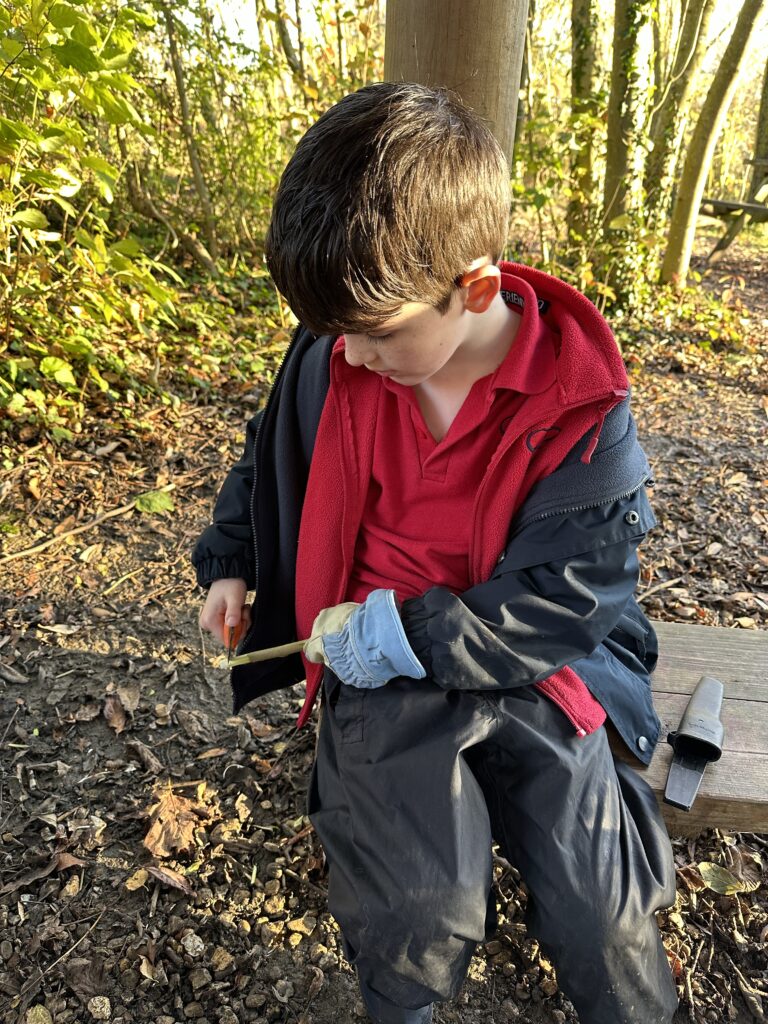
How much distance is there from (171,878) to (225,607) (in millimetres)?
779

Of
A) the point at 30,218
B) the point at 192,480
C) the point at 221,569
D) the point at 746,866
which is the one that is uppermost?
the point at 30,218

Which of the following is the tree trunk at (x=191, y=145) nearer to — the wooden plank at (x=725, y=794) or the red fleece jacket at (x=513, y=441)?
the red fleece jacket at (x=513, y=441)

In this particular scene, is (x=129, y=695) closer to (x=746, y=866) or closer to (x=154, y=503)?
(x=154, y=503)

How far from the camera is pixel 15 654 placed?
8.54 ft

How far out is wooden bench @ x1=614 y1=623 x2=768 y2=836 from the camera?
64.2 inches

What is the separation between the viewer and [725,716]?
5.93 feet

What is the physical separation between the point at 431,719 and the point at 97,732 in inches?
54.5

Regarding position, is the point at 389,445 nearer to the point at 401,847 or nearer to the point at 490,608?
the point at 490,608

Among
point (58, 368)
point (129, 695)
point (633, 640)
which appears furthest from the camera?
point (58, 368)

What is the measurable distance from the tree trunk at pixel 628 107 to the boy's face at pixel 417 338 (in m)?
4.85

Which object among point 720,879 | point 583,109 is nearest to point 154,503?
point 720,879

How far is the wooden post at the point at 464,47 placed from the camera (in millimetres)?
1720

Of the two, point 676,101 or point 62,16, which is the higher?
point 62,16

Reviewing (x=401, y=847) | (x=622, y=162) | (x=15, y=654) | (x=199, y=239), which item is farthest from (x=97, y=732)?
(x=622, y=162)
